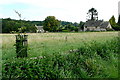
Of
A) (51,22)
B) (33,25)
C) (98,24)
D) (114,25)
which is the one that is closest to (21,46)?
(33,25)

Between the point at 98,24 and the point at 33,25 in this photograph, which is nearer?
the point at 33,25

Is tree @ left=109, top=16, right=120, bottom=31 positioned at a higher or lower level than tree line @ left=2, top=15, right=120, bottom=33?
higher

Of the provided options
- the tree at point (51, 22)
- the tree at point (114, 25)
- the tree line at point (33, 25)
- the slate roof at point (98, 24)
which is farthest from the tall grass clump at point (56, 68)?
the slate roof at point (98, 24)

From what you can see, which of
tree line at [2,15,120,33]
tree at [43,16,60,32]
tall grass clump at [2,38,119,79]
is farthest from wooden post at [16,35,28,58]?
tree at [43,16,60,32]

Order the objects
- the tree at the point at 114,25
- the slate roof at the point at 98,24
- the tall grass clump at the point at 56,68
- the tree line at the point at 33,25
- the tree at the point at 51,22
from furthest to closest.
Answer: the slate roof at the point at 98,24, the tree at the point at 114,25, the tree at the point at 51,22, the tree line at the point at 33,25, the tall grass clump at the point at 56,68

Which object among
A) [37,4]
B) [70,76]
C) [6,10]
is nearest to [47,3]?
[37,4]

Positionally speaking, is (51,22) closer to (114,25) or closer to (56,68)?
(56,68)

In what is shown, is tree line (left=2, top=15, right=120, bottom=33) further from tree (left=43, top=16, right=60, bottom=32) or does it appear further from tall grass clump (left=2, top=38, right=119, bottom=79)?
tall grass clump (left=2, top=38, right=119, bottom=79)

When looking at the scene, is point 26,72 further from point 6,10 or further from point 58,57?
point 6,10

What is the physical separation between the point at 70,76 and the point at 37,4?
4853 millimetres

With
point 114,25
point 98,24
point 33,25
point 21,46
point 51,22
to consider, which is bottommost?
point 21,46

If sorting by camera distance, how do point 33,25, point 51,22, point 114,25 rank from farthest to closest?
point 114,25 < point 51,22 < point 33,25

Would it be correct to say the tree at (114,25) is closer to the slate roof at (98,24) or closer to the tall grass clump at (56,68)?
the slate roof at (98,24)

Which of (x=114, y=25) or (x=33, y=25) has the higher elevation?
(x=114, y=25)
